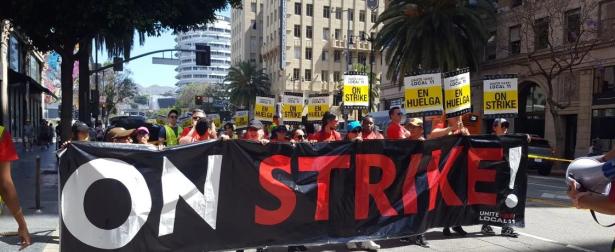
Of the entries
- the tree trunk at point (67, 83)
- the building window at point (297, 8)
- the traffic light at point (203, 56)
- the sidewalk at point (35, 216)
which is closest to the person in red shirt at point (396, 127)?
the sidewalk at point (35, 216)

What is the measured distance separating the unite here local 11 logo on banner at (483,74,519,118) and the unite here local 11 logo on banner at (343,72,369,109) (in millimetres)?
2790

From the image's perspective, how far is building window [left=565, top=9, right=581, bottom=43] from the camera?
963 inches

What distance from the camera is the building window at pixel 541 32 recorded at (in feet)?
83.5

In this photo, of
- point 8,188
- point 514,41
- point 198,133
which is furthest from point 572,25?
point 8,188

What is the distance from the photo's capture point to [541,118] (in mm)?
29141

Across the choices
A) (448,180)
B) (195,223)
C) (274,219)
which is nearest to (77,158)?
(195,223)

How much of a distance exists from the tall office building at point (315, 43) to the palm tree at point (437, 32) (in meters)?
42.4

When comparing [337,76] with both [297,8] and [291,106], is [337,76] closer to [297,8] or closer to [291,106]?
[297,8]

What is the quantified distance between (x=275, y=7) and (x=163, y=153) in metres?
77.4

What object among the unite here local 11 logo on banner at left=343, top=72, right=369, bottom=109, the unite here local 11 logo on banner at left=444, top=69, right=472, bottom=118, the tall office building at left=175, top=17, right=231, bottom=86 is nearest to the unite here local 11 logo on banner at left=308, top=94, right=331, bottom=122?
the unite here local 11 logo on banner at left=343, top=72, right=369, bottom=109

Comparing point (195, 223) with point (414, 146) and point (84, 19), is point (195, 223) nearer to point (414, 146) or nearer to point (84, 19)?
point (414, 146)

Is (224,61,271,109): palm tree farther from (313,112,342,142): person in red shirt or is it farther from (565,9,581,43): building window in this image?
(313,112,342,142): person in red shirt

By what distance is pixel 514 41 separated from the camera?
30.5 m

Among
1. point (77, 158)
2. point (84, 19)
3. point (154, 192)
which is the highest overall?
point (84, 19)
